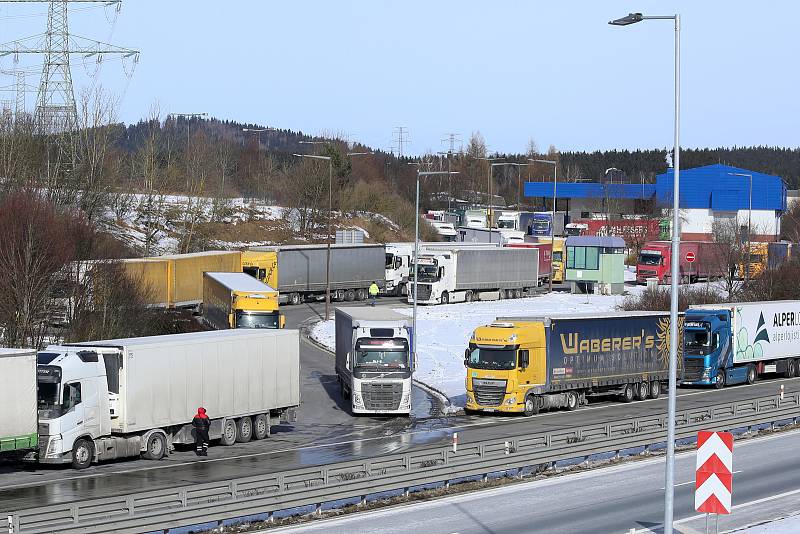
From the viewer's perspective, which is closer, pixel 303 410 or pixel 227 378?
pixel 227 378

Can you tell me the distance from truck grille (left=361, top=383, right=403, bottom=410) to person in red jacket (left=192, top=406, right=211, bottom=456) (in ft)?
26.5

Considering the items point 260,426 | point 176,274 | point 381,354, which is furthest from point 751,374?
point 176,274

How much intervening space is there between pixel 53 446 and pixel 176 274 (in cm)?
3321

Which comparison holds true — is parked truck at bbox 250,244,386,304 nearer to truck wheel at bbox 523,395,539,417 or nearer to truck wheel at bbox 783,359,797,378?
truck wheel at bbox 783,359,797,378

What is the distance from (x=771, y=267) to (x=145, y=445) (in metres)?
55.8

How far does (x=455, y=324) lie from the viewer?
65500 mm

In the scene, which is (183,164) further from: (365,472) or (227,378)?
(365,472)

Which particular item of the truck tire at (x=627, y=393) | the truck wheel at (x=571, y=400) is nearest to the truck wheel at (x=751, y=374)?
the truck tire at (x=627, y=393)

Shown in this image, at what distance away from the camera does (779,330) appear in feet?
167

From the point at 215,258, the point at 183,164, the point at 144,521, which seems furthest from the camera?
the point at 183,164

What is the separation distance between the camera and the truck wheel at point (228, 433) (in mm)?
33219

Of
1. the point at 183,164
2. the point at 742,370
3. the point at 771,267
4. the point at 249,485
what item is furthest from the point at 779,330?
the point at 183,164

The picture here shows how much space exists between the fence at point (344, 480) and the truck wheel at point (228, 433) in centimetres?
854

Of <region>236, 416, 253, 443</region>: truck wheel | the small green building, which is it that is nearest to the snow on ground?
the small green building
